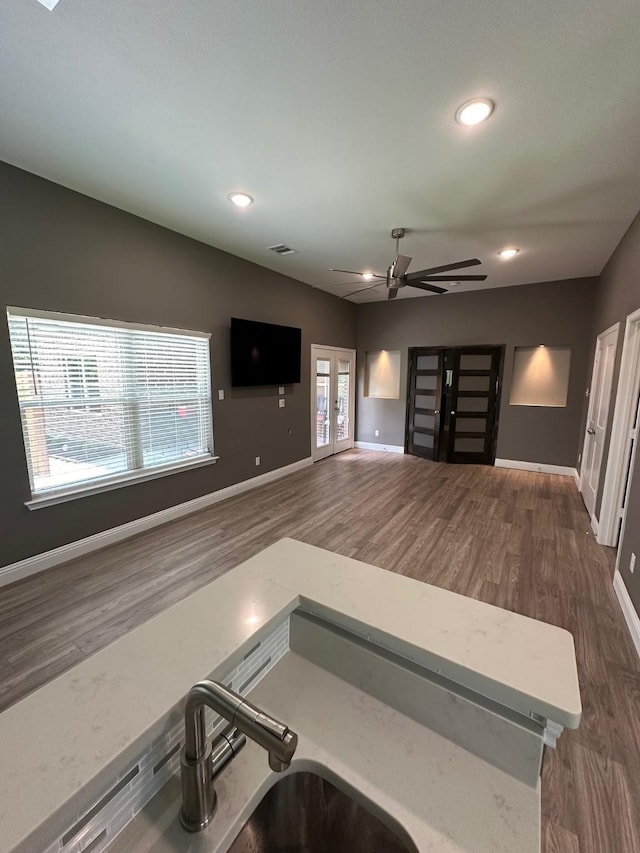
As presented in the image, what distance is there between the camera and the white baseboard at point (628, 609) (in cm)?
217

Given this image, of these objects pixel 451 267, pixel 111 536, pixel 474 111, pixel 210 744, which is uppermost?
pixel 474 111

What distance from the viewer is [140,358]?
3475 mm

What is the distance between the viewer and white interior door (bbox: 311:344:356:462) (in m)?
6.06

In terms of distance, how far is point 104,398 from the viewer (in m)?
3.21

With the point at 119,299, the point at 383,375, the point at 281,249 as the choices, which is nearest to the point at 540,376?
the point at 383,375

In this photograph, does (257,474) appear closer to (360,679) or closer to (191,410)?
(191,410)

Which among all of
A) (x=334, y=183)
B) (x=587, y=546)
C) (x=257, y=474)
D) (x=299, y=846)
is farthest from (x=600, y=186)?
(x=257, y=474)

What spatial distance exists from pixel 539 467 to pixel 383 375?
3.15 meters

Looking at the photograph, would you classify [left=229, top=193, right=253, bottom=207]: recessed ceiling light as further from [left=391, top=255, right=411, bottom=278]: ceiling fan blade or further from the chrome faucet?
the chrome faucet

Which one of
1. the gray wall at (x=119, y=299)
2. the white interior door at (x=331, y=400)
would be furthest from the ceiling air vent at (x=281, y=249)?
the white interior door at (x=331, y=400)

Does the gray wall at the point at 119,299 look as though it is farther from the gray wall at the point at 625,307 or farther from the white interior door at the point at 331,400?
the gray wall at the point at 625,307

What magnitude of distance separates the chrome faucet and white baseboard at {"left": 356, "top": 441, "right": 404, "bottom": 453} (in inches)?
256

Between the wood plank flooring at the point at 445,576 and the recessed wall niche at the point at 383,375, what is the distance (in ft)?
7.86

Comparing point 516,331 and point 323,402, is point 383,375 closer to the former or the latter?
point 323,402
